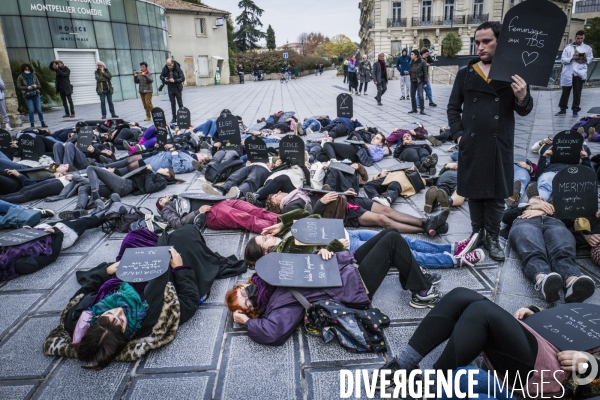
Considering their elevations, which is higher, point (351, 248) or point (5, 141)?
point (5, 141)

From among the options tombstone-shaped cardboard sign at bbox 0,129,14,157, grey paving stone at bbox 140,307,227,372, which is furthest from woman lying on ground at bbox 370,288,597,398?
tombstone-shaped cardboard sign at bbox 0,129,14,157

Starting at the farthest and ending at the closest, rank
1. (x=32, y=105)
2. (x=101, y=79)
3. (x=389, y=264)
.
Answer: (x=101, y=79), (x=32, y=105), (x=389, y=264)

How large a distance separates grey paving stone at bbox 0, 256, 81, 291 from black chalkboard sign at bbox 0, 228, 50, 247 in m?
0.34

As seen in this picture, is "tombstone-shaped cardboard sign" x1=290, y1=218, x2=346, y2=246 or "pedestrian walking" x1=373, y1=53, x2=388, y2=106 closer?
"tombstone-shaped cardboard sign" x1=290, y1=218, x2=346, y2=246

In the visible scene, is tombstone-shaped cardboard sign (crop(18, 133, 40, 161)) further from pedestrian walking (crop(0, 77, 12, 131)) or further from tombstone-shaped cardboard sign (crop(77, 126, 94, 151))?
pedestrian walking (crop(0, 77, 12, 131))

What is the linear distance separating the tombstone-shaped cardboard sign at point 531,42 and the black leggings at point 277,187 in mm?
3259

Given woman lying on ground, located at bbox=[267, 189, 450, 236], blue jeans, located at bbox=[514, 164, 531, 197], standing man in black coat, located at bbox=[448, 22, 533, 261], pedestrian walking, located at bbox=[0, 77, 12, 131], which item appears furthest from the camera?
pedestrian walking, located at bbox=[0, 77, 12, 131]

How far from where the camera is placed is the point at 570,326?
239cm

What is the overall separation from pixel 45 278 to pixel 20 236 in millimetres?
606

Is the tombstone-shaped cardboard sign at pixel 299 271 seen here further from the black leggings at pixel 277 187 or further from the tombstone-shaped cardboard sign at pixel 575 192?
the black leggings at pixel 277 187

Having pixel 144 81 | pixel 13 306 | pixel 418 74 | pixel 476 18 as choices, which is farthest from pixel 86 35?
pixel 476 18

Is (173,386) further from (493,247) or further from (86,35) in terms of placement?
(86,35)

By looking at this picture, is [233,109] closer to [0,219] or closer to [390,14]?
[0,219]

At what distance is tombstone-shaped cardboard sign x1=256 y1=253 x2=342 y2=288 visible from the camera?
3.00 m
